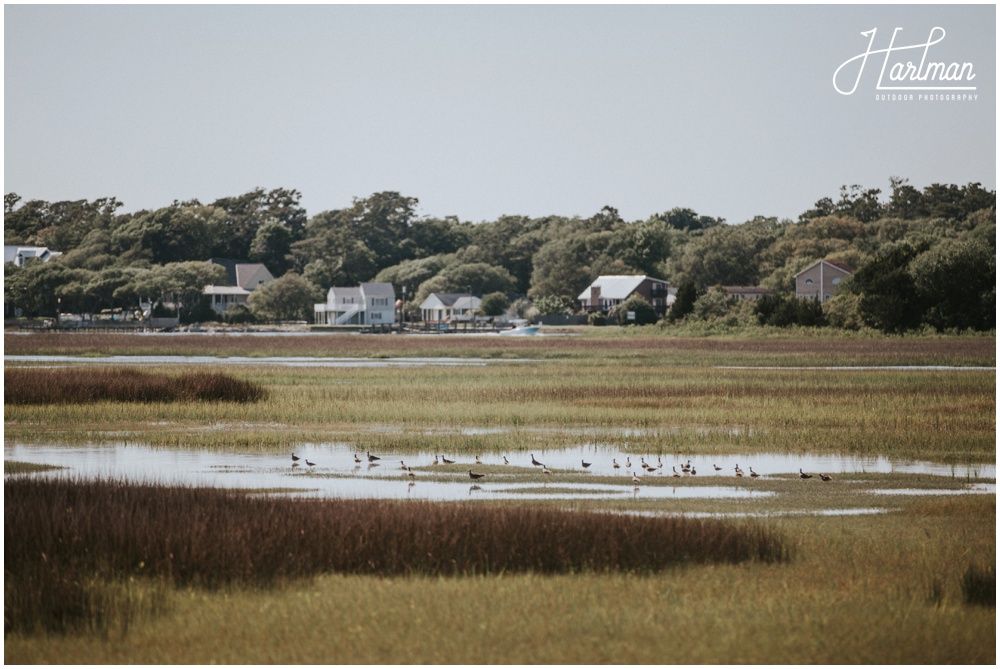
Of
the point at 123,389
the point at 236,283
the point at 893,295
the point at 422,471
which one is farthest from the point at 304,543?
the point at 236,283

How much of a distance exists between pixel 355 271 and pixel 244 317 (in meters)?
28.2

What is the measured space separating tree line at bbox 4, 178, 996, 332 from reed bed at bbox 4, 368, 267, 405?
52151 millimetres

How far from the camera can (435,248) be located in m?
169

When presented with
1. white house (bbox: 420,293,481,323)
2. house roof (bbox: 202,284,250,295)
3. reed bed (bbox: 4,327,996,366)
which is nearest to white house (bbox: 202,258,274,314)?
house roof (bbox: 202,284,250,295)

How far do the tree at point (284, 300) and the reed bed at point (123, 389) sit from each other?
96.6m

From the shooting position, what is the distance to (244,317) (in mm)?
132875

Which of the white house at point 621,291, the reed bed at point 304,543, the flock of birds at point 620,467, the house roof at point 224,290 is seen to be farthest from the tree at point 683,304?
the reed bed at point 304,543

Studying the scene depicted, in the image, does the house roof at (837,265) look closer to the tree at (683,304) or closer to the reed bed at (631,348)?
the tree at (683,304)

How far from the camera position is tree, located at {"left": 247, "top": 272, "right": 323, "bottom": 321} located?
447 ft

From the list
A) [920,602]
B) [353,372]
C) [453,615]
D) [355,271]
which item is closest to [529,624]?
[453,615]

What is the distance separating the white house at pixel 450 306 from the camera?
491 ft

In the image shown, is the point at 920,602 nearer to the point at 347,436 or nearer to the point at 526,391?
the point at 347,436

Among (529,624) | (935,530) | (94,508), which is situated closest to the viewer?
(529,624)

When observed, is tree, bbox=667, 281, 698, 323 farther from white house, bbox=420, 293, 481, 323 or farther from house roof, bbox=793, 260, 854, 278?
white house, bbox=420, 293, 481, 323
